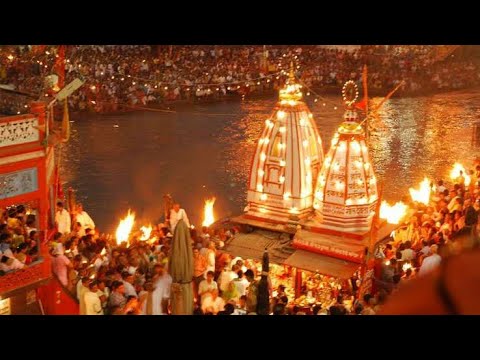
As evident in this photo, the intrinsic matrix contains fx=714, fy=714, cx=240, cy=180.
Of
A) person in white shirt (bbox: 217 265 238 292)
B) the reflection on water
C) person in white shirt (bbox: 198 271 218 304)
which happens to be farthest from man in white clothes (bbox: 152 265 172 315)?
the reflection on water

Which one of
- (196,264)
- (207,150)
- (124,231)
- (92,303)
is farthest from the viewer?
(207,150)

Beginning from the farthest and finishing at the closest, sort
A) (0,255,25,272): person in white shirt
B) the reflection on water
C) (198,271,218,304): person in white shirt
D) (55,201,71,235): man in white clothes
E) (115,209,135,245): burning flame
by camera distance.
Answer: the reflection on water < (115,209,135,245): burning flame < (55,201,71,235): man in white clothes < (198,271,218,304): person in white shirt < (0,255,25,272): person in white shirt

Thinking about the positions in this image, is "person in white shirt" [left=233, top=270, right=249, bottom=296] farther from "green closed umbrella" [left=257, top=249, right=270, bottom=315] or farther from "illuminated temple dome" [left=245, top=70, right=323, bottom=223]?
"illuminated temple dome" [left=245, top=70, right=323, bottom=223]

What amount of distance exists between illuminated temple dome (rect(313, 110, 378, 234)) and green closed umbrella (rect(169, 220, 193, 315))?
3.21 m

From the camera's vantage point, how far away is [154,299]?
877 centimetres

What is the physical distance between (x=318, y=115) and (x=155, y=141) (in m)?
4.79

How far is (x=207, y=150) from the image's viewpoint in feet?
62.3

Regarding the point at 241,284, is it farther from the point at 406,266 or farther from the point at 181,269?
the point at 406,266

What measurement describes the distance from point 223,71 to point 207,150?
6.18 m

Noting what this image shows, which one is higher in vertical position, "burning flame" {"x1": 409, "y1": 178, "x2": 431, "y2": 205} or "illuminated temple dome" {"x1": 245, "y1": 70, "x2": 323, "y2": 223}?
"illuminated temple dome" {"x1": 245, "y1": 70, "x2": 323, "y2": 223}

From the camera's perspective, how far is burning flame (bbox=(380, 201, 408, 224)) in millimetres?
12078

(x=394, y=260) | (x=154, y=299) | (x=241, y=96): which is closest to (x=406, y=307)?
(x=154, y=299)

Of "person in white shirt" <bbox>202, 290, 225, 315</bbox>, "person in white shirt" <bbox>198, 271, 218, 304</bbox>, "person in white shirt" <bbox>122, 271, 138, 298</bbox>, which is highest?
"person in white shirt" <bbox>122, 271, 138, 298</bbox>

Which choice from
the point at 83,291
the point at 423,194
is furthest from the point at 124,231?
the point at 423,194
